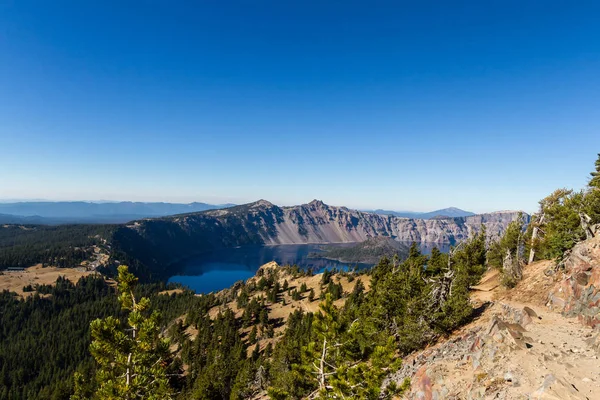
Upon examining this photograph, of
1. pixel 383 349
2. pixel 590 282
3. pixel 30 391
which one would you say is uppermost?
pixel 590 282

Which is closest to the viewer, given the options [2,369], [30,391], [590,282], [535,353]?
[535,353]

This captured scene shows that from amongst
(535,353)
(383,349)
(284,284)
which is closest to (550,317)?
(535,353)

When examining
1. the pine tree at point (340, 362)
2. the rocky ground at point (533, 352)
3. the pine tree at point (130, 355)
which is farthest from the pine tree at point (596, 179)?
the pine tree at point (130, 355)

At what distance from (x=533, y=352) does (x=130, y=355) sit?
87.2 ft

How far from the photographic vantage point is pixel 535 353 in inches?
752

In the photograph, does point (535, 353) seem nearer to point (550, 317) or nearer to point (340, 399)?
point (550, 317)

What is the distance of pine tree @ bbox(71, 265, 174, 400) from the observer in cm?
1675

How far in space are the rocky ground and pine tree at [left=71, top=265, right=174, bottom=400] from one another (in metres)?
19.5

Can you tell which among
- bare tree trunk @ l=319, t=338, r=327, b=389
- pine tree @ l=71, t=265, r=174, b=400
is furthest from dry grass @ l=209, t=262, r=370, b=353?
pine tree @ l=71, t=265, r=174, b=400

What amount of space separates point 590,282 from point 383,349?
871 inches

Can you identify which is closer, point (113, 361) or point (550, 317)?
point (113, 361)

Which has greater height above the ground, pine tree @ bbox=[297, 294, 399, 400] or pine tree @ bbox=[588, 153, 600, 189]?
pine tree @ bbox=[588, 153, 600, 189]

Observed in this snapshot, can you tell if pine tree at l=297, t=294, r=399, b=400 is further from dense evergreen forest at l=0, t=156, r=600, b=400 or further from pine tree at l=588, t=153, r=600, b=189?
pine tree at l=588, t=153, r=600, b=189

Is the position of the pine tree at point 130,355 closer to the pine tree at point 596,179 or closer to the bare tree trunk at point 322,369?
the bare tree trunk at point 322,369
